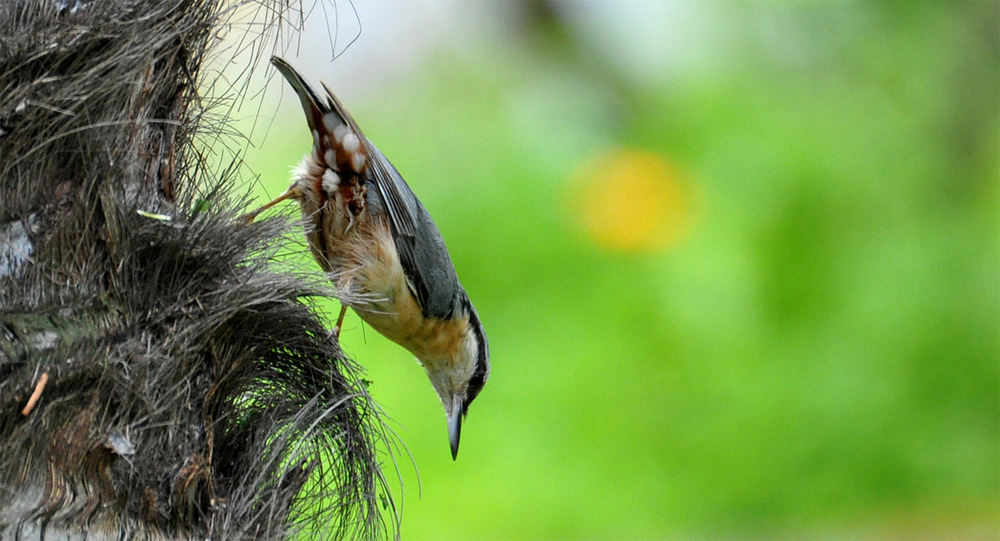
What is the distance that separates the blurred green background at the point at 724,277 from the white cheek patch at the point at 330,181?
206cm

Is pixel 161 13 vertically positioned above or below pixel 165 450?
above

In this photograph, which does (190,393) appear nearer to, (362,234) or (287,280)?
(287,280)

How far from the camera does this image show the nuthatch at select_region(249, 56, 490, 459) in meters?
3.07

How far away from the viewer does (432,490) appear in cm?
522

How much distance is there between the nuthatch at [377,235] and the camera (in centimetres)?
307

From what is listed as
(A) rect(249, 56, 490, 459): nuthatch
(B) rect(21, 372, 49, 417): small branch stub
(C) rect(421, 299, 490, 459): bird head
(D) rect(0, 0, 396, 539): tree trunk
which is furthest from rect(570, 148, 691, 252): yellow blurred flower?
(B) rect(21, 372, 49, 417): small branch stub

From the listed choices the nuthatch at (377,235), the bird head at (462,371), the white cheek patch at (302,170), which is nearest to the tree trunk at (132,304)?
the nuthatch at (377,235)

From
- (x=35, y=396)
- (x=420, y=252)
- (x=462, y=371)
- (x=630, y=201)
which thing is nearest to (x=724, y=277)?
(x=630, y=201)

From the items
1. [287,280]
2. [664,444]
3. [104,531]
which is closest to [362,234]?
[287,280]

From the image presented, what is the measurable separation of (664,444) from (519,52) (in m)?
3.18

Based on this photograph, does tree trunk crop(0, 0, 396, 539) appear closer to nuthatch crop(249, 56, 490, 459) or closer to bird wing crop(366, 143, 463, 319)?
nuthatch crop(249, 56, 490, 459)

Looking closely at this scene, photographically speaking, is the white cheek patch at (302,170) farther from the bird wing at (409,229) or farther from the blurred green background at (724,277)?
the blurred green background at (724,277)

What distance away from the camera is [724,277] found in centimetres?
575

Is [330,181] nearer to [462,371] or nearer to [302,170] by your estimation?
[302,170]
